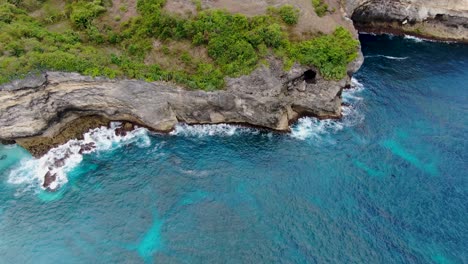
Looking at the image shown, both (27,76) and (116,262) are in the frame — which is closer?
(116,262)

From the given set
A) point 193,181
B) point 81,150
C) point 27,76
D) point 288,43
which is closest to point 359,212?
point 193,181

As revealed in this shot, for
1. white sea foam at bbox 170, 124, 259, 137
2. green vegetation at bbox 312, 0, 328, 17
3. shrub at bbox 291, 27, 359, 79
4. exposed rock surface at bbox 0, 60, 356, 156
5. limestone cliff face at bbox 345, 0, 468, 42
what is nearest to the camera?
exposed rock surface at bbox 0, 60, 356, 156

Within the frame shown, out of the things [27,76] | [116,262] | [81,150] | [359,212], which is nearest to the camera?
[116,262]

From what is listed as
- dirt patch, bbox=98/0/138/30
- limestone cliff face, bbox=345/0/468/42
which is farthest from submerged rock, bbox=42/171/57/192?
limestone cliff face, bbox=345/0/468/42

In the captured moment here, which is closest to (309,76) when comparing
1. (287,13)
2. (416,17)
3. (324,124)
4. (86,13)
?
(324,124)

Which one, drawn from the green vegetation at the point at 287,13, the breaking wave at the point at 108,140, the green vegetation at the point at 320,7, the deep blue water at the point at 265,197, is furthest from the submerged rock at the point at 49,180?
the green vegetation at the point at 320,7

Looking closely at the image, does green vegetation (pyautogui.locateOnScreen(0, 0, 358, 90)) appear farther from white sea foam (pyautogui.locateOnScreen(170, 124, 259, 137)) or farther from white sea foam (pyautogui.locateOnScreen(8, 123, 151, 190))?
white sea foam (pyautogui.locateOnScreen(8, 123, 151, 190))

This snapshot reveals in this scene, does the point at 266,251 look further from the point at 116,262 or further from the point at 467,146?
the point at 467,146
